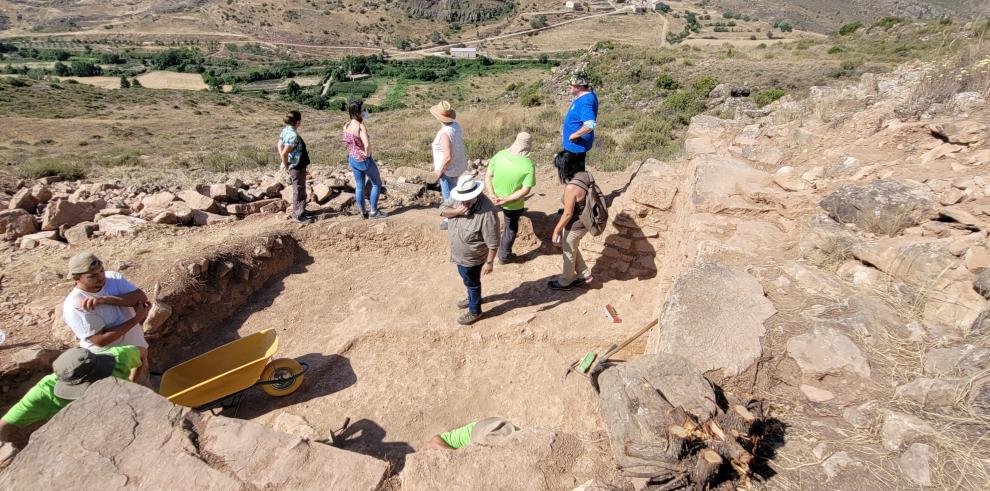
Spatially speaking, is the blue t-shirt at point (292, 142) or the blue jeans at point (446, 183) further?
the blue jeans at point (446, 183)

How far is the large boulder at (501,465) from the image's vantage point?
2477 mm

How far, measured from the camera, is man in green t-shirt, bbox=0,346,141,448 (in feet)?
9.90

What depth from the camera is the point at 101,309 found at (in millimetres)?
3633

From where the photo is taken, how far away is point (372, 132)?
67.6 ft

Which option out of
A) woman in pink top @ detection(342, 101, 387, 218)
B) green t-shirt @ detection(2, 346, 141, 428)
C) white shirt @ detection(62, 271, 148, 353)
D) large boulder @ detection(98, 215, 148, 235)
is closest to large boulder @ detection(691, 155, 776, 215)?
woman in pink top @ detection(342, 101, 387, 218)

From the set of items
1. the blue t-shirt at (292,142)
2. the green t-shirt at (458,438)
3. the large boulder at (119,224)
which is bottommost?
the green t-shirt at (458,438)

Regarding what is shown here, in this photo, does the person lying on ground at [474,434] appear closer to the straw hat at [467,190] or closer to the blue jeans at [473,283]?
the blue jeans at [473,283]

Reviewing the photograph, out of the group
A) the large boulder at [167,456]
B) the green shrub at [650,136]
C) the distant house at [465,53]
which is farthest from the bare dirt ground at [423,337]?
the distant house at [465,53]

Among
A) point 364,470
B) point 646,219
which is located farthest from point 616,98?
point 364,470

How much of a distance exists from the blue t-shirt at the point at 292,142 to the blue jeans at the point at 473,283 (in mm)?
3197

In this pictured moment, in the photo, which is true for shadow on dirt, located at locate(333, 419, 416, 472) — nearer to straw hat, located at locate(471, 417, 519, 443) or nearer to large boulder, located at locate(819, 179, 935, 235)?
straw hat, located at locate(471, 417, 519, 443)

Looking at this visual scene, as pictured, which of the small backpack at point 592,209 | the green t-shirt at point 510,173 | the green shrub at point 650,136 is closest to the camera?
the small backpack at point 592,209

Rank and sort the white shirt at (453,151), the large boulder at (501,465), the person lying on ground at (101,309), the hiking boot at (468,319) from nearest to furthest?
the large boulder at (501,465) < the person lying on ground at (101,309) < the hiking boot at (468,319) < the white shirt at (453,151)

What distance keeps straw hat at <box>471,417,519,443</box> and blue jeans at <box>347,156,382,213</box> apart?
452 cm
